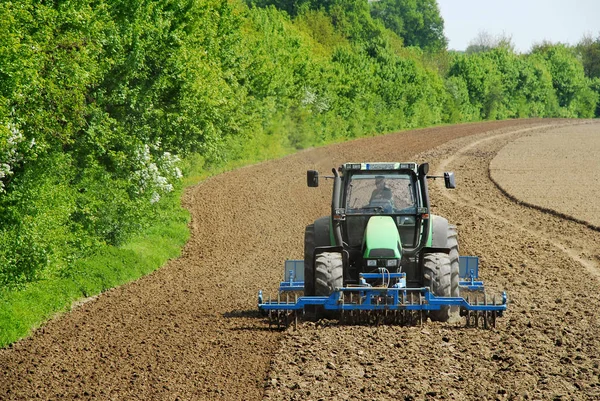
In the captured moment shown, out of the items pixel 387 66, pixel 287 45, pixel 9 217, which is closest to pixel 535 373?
pixel 9 217

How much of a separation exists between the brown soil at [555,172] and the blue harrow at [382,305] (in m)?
15.7

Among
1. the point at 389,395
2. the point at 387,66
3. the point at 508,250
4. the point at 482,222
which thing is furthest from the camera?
the point at 387,66

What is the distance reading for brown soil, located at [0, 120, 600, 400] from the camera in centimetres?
1152

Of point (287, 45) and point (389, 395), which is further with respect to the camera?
point (287, 45)

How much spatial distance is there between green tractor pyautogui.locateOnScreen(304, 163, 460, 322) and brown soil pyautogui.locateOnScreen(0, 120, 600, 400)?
0.80 m

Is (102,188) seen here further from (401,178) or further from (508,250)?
(508,250)

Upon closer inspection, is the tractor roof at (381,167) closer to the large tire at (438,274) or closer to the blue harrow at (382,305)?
the large tire at (438,274)

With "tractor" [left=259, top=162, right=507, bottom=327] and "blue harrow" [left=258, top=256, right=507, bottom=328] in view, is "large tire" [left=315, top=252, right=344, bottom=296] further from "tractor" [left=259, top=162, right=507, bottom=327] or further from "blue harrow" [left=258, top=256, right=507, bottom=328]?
"blue harrow" [left=258, top=256, right=507, bottom=328]

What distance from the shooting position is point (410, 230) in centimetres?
1494

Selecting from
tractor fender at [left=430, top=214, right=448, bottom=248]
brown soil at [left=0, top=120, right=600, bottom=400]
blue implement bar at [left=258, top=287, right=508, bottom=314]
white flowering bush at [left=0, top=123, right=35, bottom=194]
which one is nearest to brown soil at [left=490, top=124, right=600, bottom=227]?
brown soil at [left=0, top=120, right=600, bottom=400]

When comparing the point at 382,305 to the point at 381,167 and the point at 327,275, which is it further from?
the point at 381,167

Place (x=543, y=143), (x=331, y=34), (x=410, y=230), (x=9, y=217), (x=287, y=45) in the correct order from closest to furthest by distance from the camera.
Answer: (x=410, y=230)
(x=9, y=217)
(x=287, y=45)
(x=543, y=143)
(x=331, y=34)

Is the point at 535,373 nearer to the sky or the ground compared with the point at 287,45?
nearer to the ground

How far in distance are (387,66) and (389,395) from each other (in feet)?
207
